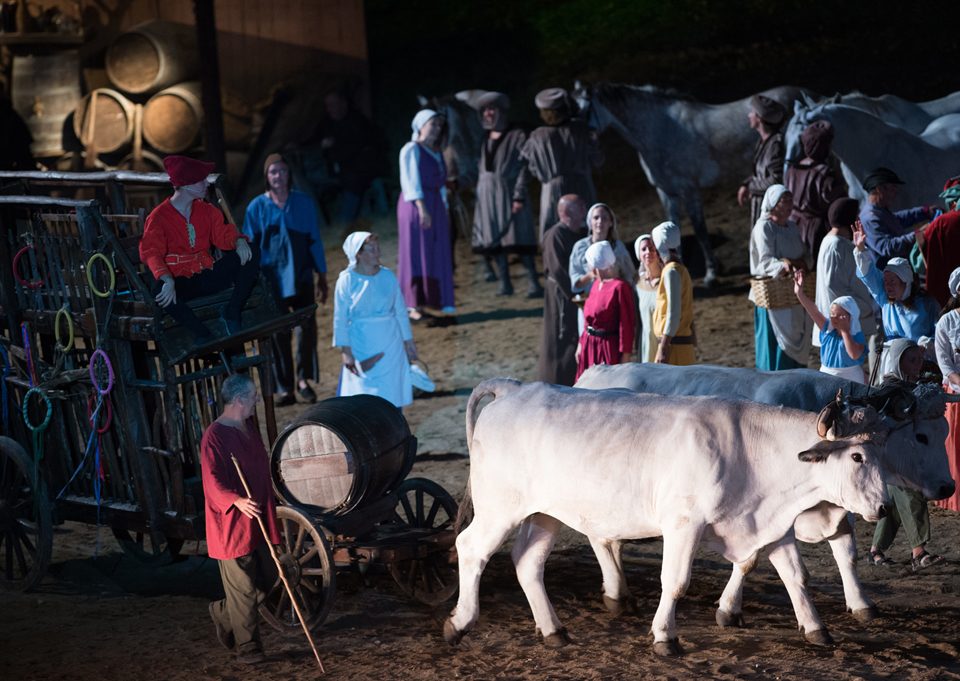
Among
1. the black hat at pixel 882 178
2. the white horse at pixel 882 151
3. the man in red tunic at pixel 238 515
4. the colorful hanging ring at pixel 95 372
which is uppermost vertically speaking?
the white horse at pixel 882 151

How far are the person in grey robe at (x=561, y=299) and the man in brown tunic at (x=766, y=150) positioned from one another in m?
3.48

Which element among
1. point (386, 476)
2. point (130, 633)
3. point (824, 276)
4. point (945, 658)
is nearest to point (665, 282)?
point (824, 276)

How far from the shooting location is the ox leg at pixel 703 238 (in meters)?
16.3

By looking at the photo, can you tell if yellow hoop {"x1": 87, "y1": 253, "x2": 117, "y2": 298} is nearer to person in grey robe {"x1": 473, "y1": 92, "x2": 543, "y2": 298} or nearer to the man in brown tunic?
the man in brown tunic

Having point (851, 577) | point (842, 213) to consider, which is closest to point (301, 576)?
point (851, 577)

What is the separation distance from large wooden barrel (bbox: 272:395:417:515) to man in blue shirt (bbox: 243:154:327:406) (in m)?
4.78

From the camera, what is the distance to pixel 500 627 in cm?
761

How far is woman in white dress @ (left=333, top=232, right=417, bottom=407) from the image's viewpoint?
10266 mm

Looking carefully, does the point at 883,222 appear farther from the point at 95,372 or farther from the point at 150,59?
the point at 150,59

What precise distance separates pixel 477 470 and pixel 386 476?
86 cm

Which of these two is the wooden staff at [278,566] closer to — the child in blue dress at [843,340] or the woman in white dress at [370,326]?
the woman in white dress at [370,326]

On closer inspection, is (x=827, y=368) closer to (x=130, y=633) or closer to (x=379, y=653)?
(x=379, y=653)

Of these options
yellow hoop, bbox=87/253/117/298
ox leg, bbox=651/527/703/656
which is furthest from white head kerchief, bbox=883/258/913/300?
yellow hoop, bbox=87/253/117/298

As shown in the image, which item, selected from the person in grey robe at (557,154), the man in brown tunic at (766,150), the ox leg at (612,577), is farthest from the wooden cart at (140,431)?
the man in brown tunic at (766,150)
